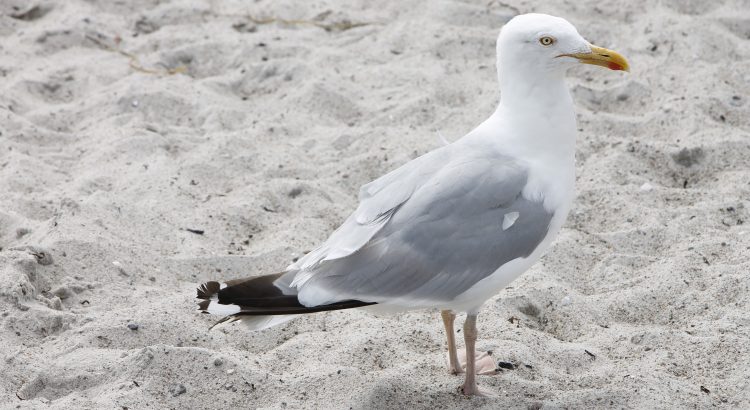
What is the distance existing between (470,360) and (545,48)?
3.44 feet

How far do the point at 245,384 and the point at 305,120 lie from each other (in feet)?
6.69

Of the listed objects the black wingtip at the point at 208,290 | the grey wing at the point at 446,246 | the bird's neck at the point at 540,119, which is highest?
the bird's neck at the point at 540,119

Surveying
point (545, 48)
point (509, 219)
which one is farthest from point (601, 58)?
point (509, 219)

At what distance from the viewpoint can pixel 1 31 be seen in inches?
228

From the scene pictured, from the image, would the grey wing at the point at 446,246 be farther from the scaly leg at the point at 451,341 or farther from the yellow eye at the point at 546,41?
the yellow eye at the point at 546,41

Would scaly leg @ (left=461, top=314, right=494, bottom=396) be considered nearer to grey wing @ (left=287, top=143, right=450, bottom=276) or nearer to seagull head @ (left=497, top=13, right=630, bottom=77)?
grey wing @ (left=287, top=143, right=450, bottom=276)

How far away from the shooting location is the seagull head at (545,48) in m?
3.13

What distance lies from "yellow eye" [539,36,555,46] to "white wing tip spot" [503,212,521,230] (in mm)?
579

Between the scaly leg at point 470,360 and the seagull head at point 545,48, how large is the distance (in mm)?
855

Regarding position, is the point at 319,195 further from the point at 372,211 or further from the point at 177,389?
the point at 177,389

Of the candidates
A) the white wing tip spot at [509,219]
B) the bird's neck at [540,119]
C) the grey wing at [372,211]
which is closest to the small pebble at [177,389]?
the grey wing at [372,211]

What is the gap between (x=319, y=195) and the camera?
4.34m

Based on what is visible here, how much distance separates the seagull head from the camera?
3131 millimetres

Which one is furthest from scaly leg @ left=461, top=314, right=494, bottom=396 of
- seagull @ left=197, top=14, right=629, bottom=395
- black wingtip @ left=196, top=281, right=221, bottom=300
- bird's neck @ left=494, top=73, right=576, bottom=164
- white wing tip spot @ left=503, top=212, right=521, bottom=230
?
black wingtip @ left=196, top=281, right=221, bottom=300
